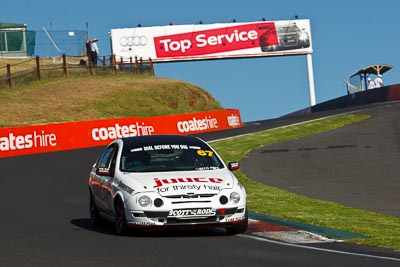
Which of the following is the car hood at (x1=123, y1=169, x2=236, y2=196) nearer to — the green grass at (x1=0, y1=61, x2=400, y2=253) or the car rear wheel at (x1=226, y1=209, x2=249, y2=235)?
the car rear wheel at (x1=226, y1=209, x2=249, y2=235)

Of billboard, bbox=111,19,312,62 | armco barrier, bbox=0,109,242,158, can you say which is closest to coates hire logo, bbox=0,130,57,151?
armco barrier, bbox=0,109,242,158

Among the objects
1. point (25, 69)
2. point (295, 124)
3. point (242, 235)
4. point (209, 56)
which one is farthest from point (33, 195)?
point (209, 56)

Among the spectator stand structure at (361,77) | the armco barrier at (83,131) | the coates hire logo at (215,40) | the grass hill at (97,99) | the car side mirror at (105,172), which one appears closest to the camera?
the car side mirror at (105,172)

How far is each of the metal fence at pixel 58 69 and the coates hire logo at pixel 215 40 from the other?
13.7 m

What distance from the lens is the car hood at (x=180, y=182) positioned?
13.7 meters

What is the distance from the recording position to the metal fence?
5928 cm

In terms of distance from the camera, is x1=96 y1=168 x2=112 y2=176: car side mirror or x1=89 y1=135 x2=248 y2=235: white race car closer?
x1=89 y1=135 x2=248 y2=235: white race car

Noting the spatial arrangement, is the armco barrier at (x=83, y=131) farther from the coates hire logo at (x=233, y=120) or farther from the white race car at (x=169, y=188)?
the white race car at (x=169, y=188)

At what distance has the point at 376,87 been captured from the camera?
61.4m

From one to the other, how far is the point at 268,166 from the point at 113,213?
13041 millimetres

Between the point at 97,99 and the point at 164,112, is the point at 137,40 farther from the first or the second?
the point at 97,99

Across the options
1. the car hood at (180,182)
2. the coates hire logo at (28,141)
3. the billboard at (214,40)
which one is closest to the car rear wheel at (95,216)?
the car hood at (180,182)

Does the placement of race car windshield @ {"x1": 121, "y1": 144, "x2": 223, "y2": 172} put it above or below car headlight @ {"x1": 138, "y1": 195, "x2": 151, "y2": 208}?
above

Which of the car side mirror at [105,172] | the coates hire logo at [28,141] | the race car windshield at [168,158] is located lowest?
the car side mirror at [105,172]
